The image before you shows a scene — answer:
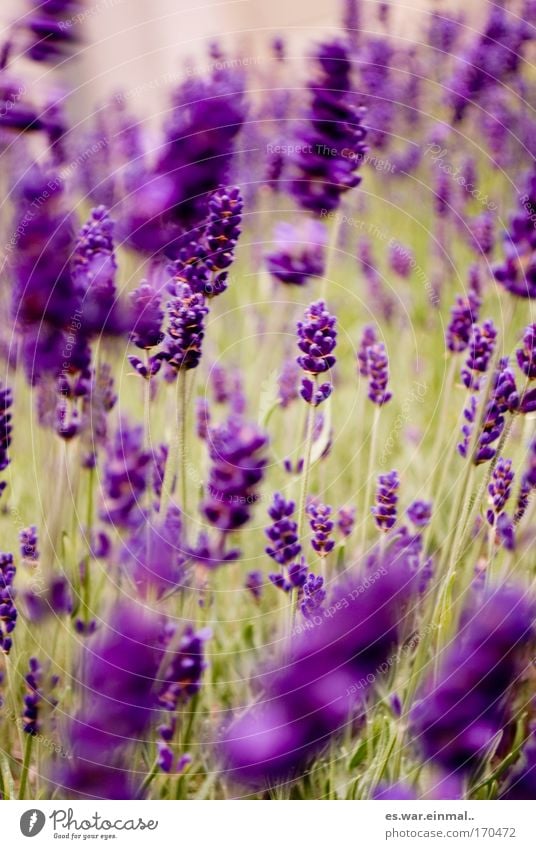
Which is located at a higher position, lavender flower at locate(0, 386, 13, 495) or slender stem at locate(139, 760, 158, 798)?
lavender flower at locate(0, 386, 13, 495)

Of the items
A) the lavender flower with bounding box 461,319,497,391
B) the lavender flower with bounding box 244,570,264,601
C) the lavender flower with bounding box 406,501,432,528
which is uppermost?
the lavender flower with bounding box 461,319,497,391

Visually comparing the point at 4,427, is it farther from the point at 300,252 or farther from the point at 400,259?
the point at 400,259

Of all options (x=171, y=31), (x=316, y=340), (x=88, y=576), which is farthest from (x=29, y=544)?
(x=171, y=31)

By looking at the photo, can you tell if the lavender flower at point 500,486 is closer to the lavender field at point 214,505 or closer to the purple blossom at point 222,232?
the lavender field at point 214,505

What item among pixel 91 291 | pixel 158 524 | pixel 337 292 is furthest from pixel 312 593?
pixel 337 292

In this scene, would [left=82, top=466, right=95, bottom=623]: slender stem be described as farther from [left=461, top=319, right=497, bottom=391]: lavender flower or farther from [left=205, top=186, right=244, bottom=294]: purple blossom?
[left=461, top=319, right=497, bottom=391]: lavender flower

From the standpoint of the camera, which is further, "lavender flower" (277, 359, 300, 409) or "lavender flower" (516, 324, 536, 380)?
"lavender flower" (277, 359, 300, 409)

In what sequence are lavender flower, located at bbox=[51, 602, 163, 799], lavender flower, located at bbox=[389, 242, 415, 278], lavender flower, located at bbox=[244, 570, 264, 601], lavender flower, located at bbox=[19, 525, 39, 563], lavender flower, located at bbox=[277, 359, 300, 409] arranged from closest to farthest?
lavender flower, located at bbox=[51, 602, 163, 799] → lavender flower, located at bbox=[19, 525, 39, 563] → lavender flower, located at bbox=[244, 570, 264, 601] → lavender flower, located at bbox=[277, 359, 300, 409] → lavender flower, located at bbox=[389, 242, 415, 278]
